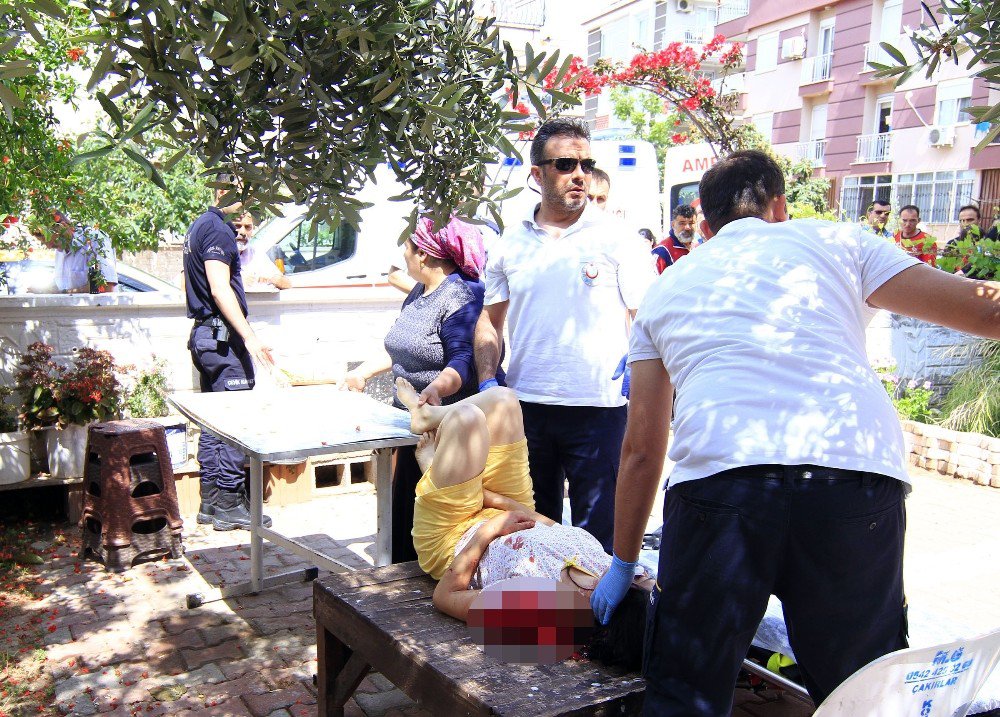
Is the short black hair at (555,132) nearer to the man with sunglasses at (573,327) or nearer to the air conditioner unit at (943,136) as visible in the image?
the man with sunglasses at (573,327)

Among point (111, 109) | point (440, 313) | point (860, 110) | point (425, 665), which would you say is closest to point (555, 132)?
point (440, 313)

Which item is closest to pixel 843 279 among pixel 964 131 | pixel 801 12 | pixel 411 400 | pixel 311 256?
pixel 411 400

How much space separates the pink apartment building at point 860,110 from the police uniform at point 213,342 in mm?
20116

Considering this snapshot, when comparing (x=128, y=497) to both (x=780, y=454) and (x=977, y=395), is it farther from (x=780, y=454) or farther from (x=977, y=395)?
(x=977, y=395)

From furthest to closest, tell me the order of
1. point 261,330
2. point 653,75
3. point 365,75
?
point 653,75 < point 261,330 < point 365,75

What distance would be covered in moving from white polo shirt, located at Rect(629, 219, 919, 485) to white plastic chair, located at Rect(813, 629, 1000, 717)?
43 centimetres

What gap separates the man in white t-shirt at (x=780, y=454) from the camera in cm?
203

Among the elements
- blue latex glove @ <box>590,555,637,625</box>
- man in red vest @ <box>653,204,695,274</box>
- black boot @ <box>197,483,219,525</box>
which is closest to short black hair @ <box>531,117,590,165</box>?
blue latex glove @ <box>590,555,637,625</box>

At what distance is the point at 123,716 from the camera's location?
3.49 m

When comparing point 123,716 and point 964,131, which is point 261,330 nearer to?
point 123,716

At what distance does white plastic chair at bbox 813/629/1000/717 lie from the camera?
167 centimetres

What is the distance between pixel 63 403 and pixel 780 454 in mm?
4913

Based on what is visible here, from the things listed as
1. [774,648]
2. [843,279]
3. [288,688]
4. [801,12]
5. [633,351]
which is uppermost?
[801,12]

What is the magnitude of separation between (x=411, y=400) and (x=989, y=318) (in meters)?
2.43
